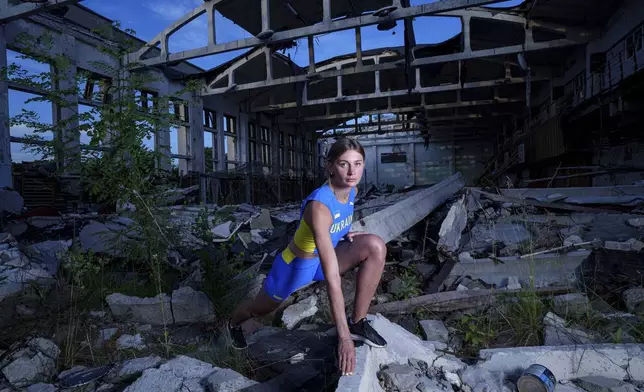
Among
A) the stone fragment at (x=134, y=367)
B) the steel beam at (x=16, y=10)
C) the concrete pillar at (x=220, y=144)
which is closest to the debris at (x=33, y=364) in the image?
the stone fragment at (x=134, y=367)

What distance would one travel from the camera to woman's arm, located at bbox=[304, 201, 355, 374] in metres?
1.93

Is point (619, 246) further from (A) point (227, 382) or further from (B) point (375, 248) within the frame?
(A) point (227, 382)

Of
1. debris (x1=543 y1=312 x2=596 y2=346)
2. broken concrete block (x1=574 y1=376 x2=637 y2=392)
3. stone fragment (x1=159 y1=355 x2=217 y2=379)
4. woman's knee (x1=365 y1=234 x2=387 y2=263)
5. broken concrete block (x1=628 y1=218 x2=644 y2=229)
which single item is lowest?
broken concrete block (x1=574 y1=376 x2=637 y2=392)

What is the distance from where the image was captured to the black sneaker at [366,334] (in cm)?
226

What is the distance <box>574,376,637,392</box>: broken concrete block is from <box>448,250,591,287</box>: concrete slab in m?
1.68

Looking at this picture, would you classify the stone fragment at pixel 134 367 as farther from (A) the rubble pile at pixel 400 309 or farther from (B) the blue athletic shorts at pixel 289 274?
(B) the blue athletic shorts at pixel 289 274

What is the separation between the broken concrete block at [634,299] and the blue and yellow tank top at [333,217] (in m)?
2.69

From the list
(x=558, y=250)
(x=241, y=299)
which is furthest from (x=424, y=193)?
(x=241, y=299)

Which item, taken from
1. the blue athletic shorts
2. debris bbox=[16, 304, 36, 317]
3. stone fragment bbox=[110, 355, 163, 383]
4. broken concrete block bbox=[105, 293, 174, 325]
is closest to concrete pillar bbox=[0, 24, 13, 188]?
debris bbox=[16, 304, 36, 317]

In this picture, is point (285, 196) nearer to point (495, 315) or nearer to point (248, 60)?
point (248, 60)

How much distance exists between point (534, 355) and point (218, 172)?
1373cm

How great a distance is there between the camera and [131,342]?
10.2 ft

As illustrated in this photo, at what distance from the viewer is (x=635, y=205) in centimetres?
593

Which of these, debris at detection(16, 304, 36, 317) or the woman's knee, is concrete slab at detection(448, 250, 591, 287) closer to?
the woman's knee
